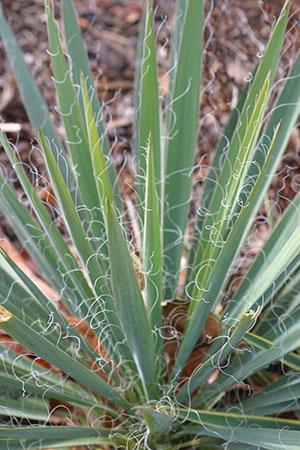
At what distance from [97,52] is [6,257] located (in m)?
1.12

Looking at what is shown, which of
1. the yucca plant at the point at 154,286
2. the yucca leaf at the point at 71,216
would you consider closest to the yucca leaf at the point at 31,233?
the yucca plant at the point at 154,286

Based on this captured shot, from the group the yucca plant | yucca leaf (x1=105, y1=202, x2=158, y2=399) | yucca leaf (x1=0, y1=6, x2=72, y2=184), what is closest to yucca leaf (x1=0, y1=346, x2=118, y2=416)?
the yucca plant

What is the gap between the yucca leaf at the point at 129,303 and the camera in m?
0.73

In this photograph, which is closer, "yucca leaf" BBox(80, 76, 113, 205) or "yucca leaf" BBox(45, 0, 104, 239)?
"yucca leaf" BBox(80, 76, 113, 205)

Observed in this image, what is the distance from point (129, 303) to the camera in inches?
32.1

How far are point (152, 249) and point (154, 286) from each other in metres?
0.10

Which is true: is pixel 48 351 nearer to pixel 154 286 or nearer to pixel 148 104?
pixel 154 286

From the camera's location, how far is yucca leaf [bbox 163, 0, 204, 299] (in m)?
1.06

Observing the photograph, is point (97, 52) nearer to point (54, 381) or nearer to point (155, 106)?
point (155, 106)

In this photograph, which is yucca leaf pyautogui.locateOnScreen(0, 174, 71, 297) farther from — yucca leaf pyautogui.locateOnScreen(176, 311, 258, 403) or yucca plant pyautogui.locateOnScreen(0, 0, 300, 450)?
yucca leaf pyautogui.locateOnScreen(176, 311, 258, 403)

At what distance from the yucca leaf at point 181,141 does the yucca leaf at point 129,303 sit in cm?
22

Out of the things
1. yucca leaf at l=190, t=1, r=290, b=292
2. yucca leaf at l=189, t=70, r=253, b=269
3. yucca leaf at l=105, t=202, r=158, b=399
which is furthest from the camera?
yucca leaf at l=189, t=70, r=253, b=269

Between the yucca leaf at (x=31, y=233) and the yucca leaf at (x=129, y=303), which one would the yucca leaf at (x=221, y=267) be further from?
the yucca leaf at (x=31, y=233)

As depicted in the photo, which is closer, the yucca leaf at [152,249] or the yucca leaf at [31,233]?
the yucca leaf at [152,249]
